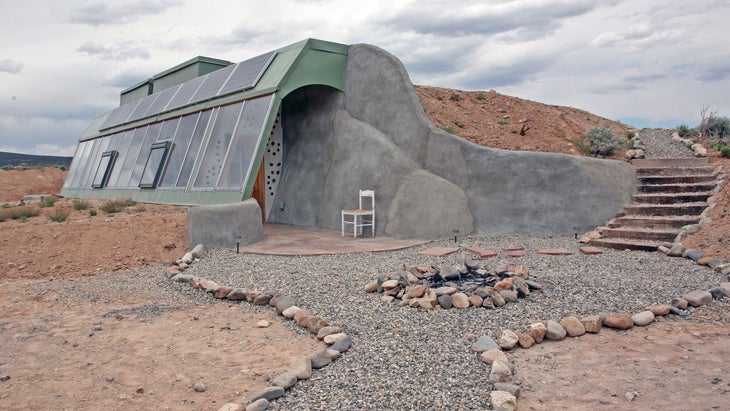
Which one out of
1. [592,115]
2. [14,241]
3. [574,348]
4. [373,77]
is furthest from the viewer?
[592,115]

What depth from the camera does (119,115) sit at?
640 inches

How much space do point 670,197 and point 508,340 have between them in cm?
646

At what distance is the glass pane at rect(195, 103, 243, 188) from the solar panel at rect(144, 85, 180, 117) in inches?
143

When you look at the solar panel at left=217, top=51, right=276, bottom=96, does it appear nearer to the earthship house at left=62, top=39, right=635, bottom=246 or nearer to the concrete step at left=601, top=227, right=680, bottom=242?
the earthship house at left=62, top=39, right=635, bottom=246

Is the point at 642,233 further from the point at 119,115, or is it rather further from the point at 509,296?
the point at 119,115

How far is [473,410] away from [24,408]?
9.20ft

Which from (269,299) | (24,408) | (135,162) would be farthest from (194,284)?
(135,162)

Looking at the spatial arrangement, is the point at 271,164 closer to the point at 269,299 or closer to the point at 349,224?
the point at 349,224

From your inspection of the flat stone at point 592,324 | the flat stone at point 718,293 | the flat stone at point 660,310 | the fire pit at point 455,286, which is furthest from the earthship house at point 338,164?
the flat stone at point 592,324

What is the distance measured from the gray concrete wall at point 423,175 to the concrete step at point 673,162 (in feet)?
2.43

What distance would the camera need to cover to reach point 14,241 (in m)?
7.98

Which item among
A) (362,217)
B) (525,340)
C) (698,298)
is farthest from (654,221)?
(525,340)

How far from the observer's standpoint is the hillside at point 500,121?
1008 centimetres

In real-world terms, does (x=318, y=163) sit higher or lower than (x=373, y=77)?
lower
